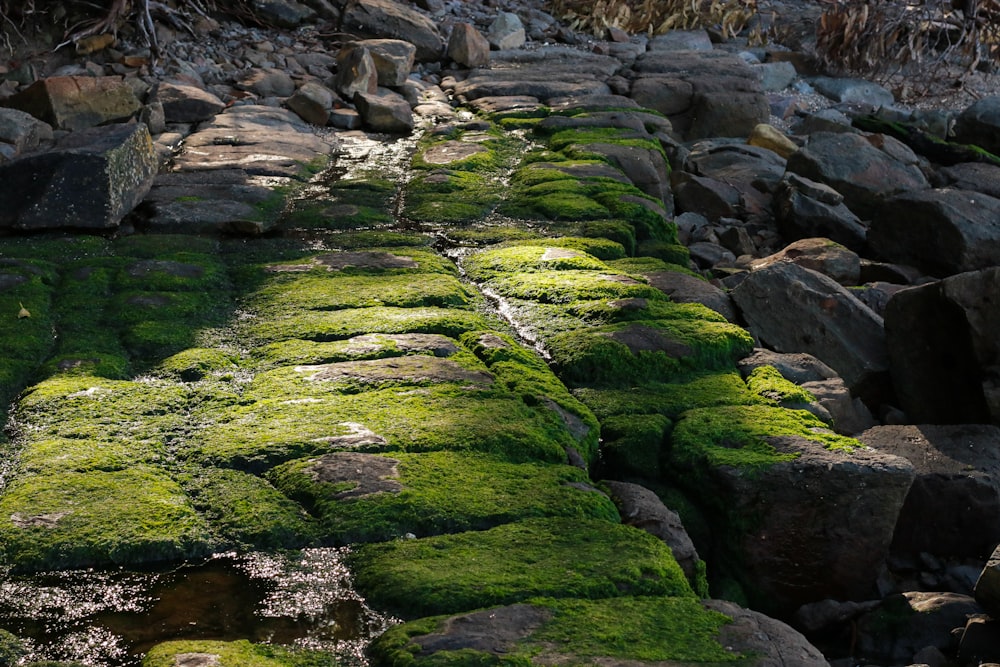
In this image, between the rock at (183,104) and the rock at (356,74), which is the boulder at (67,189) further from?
the rock at (356,74)

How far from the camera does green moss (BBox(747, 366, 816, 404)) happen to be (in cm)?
370

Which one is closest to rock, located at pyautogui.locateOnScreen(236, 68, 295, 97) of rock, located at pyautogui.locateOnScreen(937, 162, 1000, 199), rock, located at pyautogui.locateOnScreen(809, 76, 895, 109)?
rock, located at pyautogui.locateOnScreen(937, 162, 1000, 199)

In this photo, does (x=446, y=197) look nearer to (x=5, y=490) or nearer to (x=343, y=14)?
(x=5, y=490)

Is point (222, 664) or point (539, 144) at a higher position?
point (222, 664)

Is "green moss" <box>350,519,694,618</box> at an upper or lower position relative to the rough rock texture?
upper

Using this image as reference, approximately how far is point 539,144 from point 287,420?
4.59m

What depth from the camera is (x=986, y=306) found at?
4.75 m

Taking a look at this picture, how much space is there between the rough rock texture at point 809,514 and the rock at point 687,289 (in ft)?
4.74

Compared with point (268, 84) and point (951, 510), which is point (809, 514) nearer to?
point (951, 510)

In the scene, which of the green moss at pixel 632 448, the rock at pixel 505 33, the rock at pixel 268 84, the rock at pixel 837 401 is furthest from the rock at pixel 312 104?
the green moss at pixel 632 448

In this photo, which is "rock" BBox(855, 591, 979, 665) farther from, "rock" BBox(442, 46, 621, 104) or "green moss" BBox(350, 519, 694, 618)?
"rock" BBox(442, 46, 621, 104)

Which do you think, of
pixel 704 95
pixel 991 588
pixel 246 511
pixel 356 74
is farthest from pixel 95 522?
pixel 704 95

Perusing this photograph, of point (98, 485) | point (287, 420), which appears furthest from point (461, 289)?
point (98, 485)

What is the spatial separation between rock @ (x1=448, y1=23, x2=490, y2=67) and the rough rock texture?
23.1 ft
